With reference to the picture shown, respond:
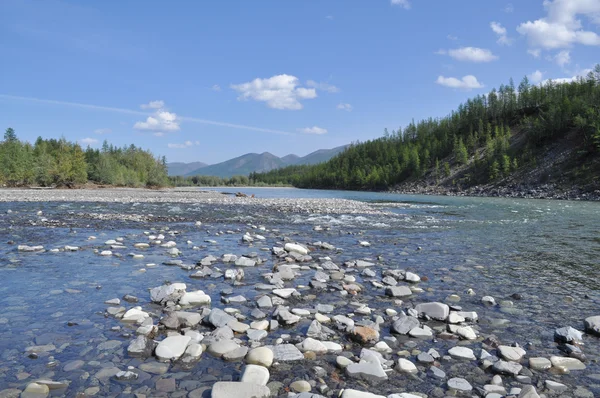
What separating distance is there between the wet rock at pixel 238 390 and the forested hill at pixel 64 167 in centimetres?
10304

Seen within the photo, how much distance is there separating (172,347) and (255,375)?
1.41 metres

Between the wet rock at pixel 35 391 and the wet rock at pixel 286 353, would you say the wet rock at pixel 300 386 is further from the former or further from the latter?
the wet rock at pixel 35 391

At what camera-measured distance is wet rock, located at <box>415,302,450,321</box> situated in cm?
630

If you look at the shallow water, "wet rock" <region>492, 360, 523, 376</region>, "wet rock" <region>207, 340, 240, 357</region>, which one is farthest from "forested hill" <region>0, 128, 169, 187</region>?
"wet rock" <region>492, 360, 523, 376</region>

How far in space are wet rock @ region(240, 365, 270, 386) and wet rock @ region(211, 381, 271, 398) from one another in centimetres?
13

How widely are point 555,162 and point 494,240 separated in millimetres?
90686

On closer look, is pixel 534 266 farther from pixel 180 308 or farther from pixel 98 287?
pixel 98 287

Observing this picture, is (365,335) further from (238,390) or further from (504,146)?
(504,146)

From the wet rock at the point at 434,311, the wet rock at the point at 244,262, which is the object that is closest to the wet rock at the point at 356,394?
the wet rock at the point at 434,311

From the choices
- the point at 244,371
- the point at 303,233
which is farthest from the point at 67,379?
the point at 303,233

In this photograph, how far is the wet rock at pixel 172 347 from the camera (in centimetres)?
474

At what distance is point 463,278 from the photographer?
9.23m

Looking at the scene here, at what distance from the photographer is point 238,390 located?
3865 millimetres

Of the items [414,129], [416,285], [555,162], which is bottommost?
[416,285]
